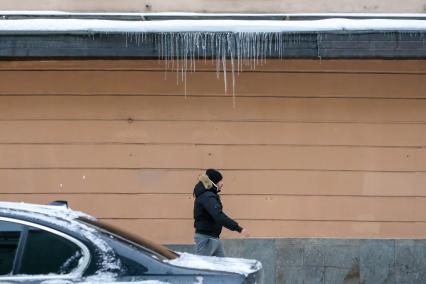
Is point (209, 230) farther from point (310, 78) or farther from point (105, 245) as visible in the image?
point (105, 245)

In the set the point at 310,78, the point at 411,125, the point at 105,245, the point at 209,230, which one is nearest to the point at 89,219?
the point at 105,245

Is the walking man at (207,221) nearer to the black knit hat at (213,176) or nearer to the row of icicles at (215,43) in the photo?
the black knit hat at (213,176)

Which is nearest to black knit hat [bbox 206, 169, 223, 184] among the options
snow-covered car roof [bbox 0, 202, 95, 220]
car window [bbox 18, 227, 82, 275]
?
snow-covered car roof [bbox 0, 202, 95, 220]

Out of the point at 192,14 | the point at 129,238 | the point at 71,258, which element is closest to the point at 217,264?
the point at 129,238

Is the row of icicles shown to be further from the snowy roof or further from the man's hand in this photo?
the man's hand

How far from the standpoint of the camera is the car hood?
4.40 meters

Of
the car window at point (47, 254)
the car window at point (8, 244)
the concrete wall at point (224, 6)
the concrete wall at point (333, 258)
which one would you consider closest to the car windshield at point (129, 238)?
the car window at point (47, 254)

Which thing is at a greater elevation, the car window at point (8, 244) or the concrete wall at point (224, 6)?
the concrete wall at point (224, 6)

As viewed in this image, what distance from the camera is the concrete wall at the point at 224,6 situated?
8.34 m

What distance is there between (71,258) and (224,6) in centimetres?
496

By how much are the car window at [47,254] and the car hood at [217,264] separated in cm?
64

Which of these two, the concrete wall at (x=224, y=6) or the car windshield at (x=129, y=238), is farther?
the concrete wall at (x=224, y=6)

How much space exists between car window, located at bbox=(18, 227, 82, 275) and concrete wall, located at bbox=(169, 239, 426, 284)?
4259 millimetres

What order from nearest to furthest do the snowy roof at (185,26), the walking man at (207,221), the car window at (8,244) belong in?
the car window at (8,244) < the walking man at (207,221) < the snowy roof at (185,26)
